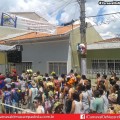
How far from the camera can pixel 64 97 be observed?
476 inches

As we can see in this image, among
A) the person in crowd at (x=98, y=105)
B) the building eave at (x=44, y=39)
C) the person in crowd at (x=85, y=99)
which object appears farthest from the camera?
the building eave at (x=44, y=39)

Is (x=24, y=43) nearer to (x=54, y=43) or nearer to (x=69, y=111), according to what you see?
(x=54, y=43)

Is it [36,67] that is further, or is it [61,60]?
[36,67]

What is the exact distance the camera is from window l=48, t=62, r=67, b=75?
2308 centimetres

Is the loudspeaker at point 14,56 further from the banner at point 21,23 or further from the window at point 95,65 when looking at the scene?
the window at point 95,65

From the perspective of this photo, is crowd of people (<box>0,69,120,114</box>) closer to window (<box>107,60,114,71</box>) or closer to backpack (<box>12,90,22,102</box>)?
backpack (<box>12,90,22,102</box>)

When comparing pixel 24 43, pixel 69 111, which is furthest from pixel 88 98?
pixel 24 43

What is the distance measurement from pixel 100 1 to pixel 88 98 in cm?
910

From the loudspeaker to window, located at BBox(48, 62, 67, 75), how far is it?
207 centimetres

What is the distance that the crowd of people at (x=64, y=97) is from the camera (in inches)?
385

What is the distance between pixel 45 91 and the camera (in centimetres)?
1205

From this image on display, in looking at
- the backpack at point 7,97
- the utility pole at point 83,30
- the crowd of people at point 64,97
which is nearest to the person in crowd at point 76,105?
the crowd of people at point 64,97

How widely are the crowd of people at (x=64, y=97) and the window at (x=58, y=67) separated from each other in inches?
285

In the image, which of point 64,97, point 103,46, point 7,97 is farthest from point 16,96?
point 103,46
